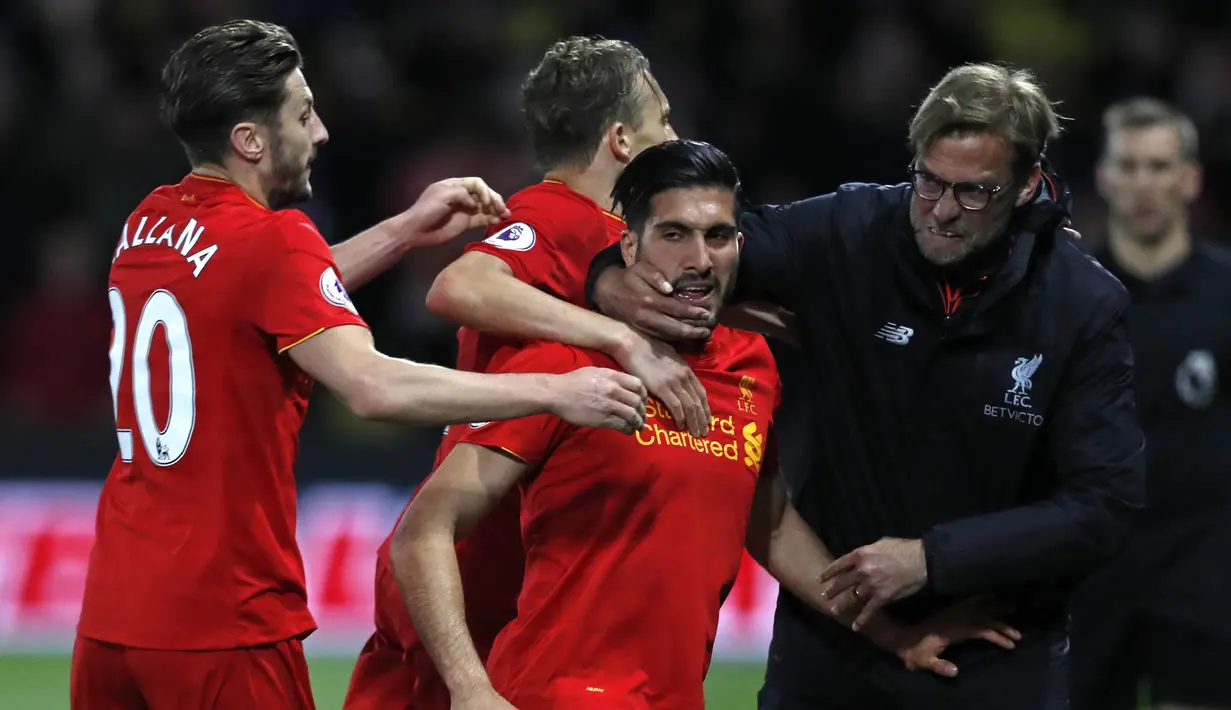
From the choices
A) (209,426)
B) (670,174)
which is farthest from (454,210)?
(209,426)

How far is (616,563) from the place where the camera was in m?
3.61

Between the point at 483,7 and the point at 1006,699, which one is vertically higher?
the point at 483,7

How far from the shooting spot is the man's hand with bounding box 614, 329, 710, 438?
3703 millimetres

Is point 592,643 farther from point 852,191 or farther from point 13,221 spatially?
point 13,221

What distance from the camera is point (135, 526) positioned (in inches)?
152

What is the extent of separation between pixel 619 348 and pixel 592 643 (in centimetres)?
66

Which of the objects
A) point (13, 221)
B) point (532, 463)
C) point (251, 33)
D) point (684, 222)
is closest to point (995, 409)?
point (684, 222)

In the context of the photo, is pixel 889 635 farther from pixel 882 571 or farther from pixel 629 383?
pixel 629 383

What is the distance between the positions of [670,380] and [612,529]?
1.14 feet

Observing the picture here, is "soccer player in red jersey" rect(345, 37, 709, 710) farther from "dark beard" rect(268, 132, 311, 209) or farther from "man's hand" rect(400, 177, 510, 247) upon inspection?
"dark beard" rect(268, 132, 311, 209)

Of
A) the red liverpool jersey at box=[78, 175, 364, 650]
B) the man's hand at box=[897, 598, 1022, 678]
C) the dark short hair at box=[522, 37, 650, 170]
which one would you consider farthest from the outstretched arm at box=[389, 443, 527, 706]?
the dark short hair at box=[522, 37, 650, 170]

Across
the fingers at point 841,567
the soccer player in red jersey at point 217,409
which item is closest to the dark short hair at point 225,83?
the soccer player in red jersey at point 217,409

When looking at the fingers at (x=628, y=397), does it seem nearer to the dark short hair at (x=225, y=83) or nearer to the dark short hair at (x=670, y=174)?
the dark short hair at (x=670, y=174)

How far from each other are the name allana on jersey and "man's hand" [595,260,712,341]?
0.93 meters
